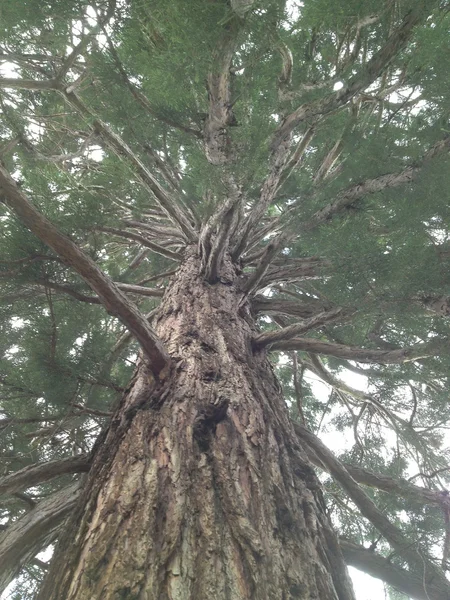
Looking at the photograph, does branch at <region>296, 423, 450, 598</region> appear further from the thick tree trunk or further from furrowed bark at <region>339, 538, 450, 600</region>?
the thick tree trunk

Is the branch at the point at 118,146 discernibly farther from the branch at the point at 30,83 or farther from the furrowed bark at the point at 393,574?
the furrowed bark at the point at 393,574

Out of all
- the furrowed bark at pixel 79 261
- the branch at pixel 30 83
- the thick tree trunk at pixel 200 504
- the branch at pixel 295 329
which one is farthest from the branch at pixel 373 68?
the branch at pixel 30 83

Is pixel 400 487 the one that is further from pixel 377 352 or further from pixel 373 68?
pixel 373 68

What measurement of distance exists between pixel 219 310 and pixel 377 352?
107 centimetres

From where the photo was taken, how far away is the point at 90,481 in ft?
5.52

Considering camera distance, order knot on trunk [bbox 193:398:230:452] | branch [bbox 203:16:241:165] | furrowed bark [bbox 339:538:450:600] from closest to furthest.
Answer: knot on trunk [bbox 193:398:230:452] → branch [bbox 203:16:241:165] → furrowed bark [bbox 339:538:450:600]

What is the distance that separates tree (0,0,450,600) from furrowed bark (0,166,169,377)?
0.04ft

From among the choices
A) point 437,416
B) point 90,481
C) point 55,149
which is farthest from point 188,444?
point 55,149

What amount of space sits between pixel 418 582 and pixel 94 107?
4.02 m

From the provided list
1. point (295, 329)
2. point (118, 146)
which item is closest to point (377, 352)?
point (295, 329)

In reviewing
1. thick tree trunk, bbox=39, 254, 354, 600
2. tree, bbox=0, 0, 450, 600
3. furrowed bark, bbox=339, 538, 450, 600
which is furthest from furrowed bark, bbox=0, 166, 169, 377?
furrowed bark, bbox=339, 538, 450, 600

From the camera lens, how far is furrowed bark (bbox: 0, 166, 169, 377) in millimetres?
1902

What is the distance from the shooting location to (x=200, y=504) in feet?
4.65

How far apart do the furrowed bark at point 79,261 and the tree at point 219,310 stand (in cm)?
1
